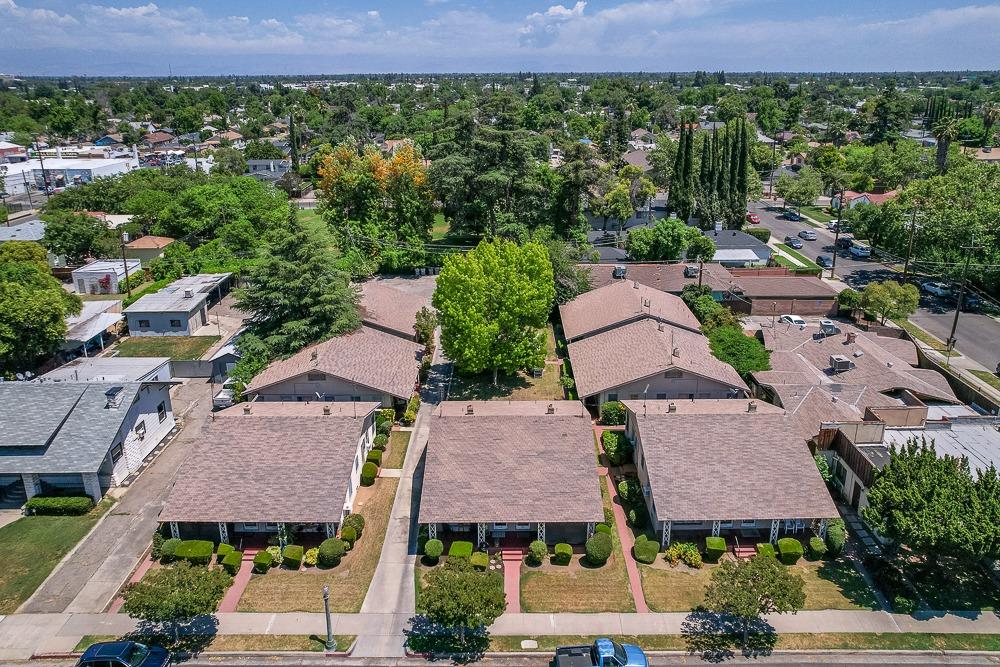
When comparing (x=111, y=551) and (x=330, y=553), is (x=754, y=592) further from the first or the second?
(x=111, y=551)

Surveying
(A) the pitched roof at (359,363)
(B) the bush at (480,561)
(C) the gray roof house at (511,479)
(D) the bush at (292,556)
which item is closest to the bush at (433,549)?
(C) the gray roof house at (511,479)

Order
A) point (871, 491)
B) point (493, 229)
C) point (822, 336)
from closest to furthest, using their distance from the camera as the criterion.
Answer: point (871, 491) < point (822, 336) < point (493, 229)

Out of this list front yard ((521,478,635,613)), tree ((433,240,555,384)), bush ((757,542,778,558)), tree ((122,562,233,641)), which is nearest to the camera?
tree ((122,562,233,641))

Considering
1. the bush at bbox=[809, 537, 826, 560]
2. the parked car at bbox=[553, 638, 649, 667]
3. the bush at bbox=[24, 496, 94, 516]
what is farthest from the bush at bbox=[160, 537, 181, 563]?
the bush at bbox=[809, 537, 826, 560]

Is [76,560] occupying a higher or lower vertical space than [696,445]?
lower

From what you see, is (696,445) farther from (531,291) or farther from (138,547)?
(138,547)

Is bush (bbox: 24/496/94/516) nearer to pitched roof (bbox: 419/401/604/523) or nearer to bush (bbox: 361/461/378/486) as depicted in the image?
bush (bbox: 361/461/378/486)

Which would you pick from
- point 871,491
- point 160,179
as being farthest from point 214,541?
point 160,179

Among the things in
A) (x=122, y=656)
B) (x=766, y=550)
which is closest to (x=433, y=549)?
(x=122, y=656)
